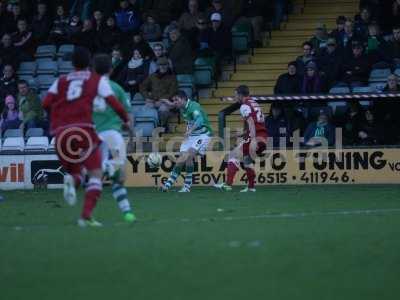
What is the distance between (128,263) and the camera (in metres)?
9.78

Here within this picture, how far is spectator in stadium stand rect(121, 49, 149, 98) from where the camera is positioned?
88.1ft

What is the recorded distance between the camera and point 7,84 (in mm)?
27344

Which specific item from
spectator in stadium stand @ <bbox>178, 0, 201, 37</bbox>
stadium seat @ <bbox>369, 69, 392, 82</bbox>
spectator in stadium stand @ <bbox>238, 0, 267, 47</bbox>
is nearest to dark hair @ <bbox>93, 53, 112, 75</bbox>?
stadium seat @ <bbox>369, 69, 392, 82</bbox>

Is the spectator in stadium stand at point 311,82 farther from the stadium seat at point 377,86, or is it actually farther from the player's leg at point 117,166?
the player's leg at point 117,166

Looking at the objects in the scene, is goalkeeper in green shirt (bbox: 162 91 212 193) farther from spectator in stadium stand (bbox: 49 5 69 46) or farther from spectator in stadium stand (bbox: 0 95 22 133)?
spectator in stadium stand (bbox: 49 5 69 46)

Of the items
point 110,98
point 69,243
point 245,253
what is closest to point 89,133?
point 110,98

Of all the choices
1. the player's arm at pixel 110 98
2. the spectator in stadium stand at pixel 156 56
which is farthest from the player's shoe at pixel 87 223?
the spectator in stadium stand at pixel 156 56

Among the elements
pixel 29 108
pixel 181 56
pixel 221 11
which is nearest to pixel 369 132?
pixel 181 56

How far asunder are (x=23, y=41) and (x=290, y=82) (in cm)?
732

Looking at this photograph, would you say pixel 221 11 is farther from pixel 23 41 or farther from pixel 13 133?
pixel 13 133

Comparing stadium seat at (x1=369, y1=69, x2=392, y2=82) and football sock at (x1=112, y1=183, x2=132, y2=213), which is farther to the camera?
stadium seat at (x1=369, y1=69, x2=392, y2=82)

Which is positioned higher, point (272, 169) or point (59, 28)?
point (59, 28)

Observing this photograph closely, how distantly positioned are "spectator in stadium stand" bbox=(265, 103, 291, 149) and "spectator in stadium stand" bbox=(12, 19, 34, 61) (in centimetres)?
695

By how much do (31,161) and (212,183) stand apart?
3800mm
